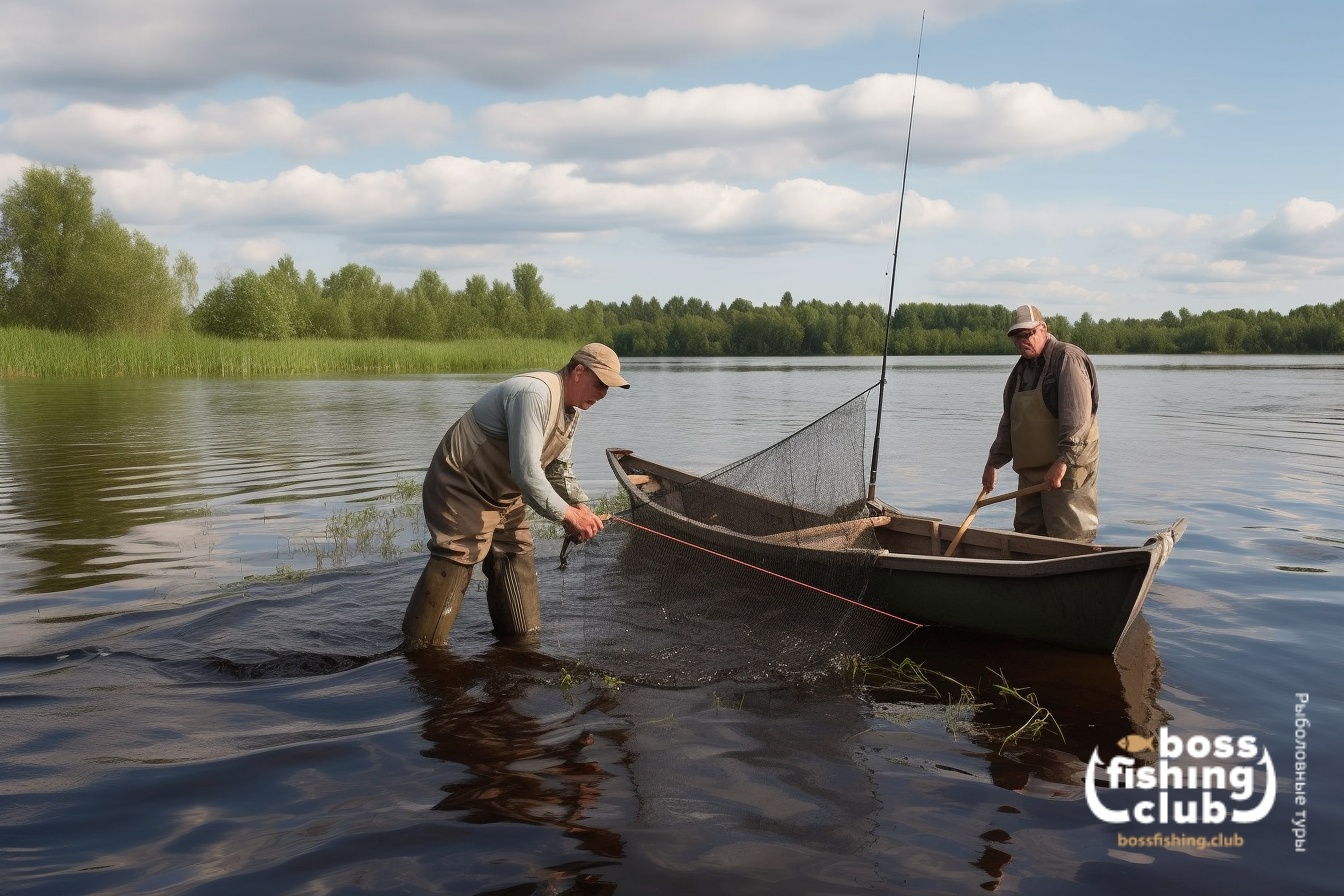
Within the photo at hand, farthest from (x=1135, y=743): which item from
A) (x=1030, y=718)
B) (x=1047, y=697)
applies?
(x=1047, y=697)

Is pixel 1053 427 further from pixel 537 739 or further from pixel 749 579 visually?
pixel 537 739

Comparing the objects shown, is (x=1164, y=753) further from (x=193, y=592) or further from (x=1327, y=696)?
(x=193, y=592)

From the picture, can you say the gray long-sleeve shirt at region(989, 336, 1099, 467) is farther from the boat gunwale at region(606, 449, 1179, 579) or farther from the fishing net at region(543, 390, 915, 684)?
the fishing net at region(543, 390, 915, 684)

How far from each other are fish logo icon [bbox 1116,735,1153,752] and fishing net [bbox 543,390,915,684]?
1717mm

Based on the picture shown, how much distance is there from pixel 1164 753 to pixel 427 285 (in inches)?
3487

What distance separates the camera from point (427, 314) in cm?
6688

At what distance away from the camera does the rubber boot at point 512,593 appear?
20.8 feet

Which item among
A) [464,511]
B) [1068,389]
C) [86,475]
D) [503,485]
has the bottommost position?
[86,475]

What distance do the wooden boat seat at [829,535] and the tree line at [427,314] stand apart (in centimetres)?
256

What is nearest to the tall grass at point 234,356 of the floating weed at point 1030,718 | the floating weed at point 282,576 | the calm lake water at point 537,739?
the calm lake water at point 537,739

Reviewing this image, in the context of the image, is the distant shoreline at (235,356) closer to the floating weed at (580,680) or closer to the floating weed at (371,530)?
the floating weed at (371,530)

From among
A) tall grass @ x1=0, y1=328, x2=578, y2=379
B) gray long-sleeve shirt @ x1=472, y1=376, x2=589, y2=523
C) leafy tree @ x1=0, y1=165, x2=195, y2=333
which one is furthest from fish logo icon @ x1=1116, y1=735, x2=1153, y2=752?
leafy tree @ x1=0, y1=165, x2=195, y2=333

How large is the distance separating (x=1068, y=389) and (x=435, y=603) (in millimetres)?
4575

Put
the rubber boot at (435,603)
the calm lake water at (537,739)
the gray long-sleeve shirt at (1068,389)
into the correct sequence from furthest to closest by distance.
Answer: the gray long-sleeve shirt at (1068,389) → the rubber boot at (435,603) → the calm lake water at (537,739)
